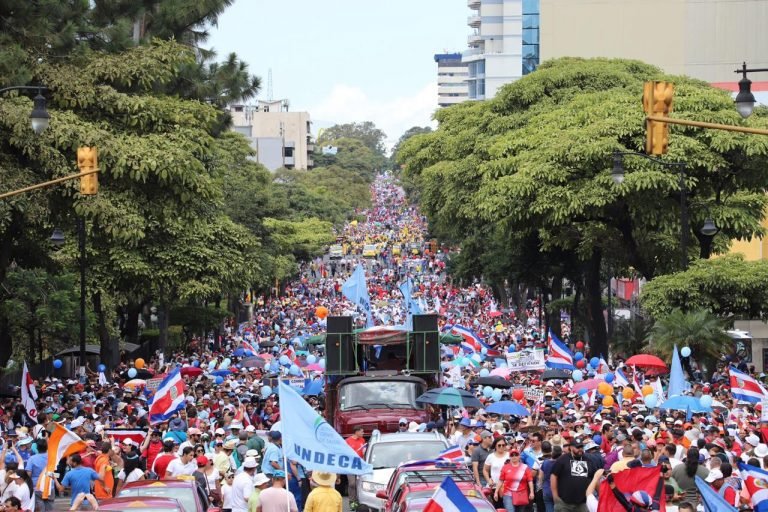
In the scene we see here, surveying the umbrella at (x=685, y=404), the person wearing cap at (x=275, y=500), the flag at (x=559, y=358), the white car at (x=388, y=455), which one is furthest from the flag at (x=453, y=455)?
the flag at (x=559, y=358)

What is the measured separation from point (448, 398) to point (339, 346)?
14.6ft

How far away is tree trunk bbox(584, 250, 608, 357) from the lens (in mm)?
46844

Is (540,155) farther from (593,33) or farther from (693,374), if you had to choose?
(593,33)

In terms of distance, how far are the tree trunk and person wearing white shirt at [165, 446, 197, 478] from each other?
29381 mm

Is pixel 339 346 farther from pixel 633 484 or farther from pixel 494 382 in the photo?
pixel 633 484

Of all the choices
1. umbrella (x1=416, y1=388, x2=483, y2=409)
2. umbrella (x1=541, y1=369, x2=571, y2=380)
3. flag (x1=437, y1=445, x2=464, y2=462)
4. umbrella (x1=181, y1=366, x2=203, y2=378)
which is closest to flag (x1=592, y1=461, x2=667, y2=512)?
flag (x1=437, y1=445, x2=464, y2=462)

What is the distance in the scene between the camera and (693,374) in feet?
112

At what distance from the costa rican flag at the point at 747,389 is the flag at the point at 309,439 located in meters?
10.5

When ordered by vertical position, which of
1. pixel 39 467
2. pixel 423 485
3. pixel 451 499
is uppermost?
pixel 451 499

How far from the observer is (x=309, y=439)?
1418 cm

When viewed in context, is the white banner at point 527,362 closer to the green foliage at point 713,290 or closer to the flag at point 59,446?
the green foliage at point 713,290

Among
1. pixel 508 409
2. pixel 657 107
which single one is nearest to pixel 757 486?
pixel 657 107

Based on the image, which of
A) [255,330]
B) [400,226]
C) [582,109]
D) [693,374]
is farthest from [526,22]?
[693,374]

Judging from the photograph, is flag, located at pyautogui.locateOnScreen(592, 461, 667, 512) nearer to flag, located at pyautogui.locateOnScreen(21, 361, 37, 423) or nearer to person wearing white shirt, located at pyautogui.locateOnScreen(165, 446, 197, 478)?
person wearing white shirt, located at pyautogui.locateOnScreen(165, 446, 197, 478)
